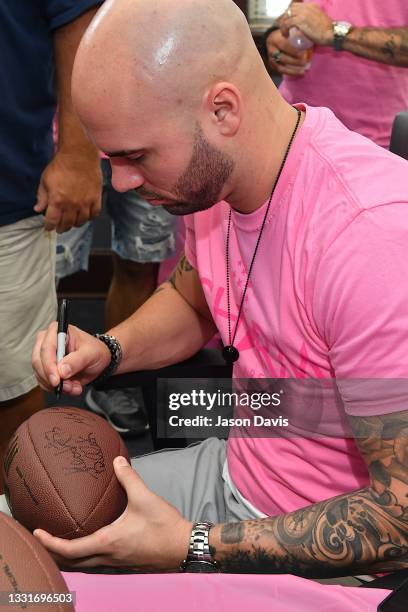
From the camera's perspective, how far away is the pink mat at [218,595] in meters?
1.02

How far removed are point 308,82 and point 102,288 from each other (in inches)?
60.4

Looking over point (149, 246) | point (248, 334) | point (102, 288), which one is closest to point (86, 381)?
point (248, 334)

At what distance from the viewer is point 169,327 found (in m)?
1.70

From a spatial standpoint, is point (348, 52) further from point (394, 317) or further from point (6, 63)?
point (394, 317)

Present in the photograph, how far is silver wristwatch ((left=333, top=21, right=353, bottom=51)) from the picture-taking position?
2.25 metres

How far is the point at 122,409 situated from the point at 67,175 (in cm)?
111

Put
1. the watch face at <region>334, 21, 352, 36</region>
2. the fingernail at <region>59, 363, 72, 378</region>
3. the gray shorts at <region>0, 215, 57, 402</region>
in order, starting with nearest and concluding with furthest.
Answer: the fingernail at <region>59, 363, 72, 378</region>
the gray shorts at <region>0, 215, 57, 402</region>
the watch face at <region>334, 21, 352, 36</region>

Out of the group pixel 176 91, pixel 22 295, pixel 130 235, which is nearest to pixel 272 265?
pixel 176 91

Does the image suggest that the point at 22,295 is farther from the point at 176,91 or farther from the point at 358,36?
the point at 358,36

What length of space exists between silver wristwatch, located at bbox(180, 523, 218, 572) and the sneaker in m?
1.42

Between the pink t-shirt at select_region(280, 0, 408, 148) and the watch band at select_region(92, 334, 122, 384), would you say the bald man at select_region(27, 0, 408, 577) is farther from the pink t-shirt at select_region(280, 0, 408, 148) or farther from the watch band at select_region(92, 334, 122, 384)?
the pink t-shirt at select_region(280, 0, 408, 148)

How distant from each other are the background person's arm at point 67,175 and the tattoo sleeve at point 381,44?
809 mm

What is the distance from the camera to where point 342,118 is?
2348 millimetres
